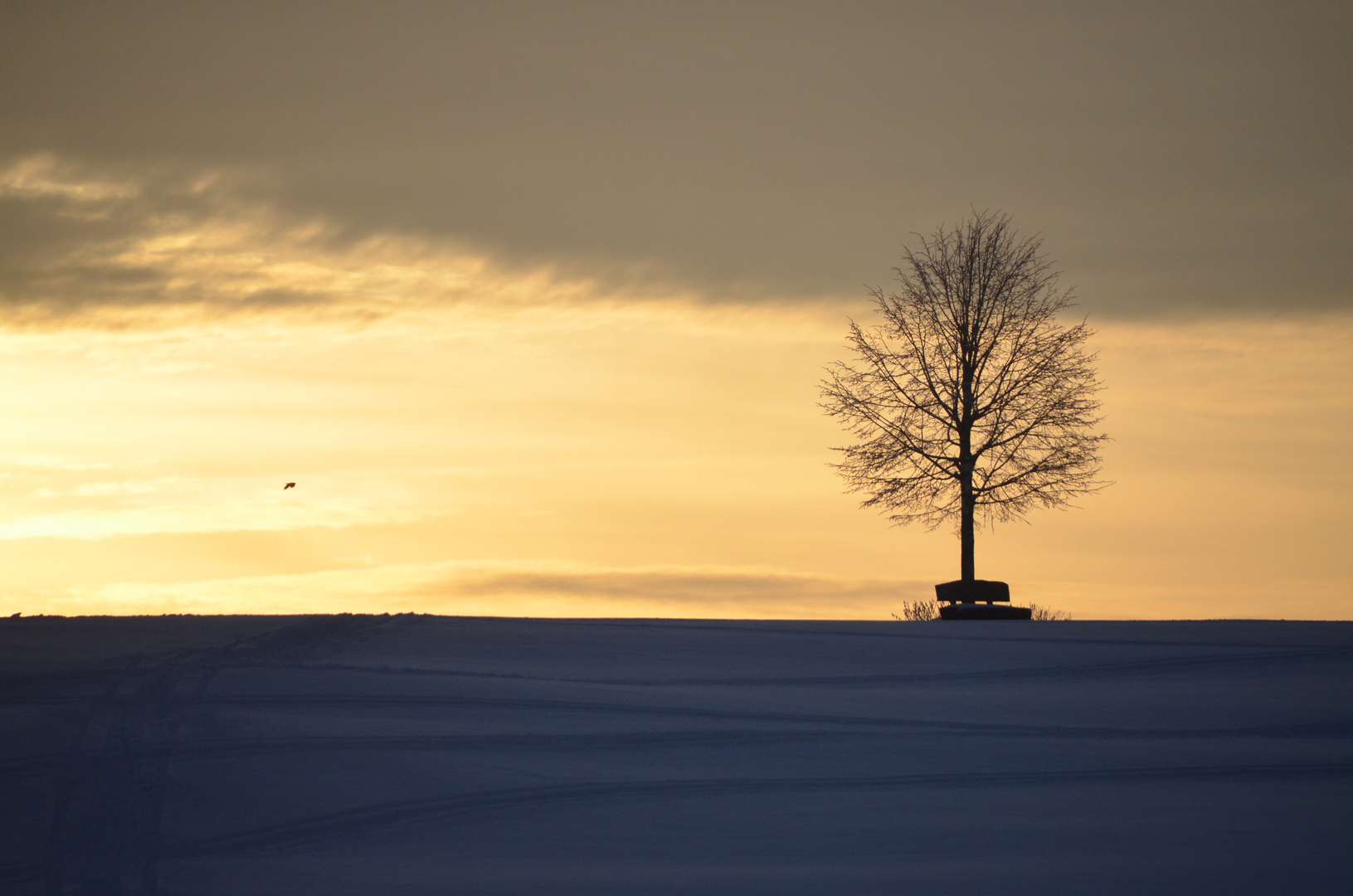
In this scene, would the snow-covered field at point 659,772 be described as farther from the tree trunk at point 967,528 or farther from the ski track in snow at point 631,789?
the tree trunk at point 967,528

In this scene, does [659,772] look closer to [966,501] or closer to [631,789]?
[631,789]

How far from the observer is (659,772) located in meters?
8.17

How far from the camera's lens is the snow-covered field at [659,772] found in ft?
20.2

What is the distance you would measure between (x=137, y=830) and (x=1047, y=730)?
22.8 feet

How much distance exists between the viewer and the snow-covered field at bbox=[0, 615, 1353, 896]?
6.16 m

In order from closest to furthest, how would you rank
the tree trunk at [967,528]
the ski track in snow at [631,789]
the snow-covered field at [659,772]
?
the snow-covered field at [659,772] → the ski track in snow at [631,789] → the tree trunk at [967,528]

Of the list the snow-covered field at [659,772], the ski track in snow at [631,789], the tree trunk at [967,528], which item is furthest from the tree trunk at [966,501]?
the ski track in snow at [631,789]

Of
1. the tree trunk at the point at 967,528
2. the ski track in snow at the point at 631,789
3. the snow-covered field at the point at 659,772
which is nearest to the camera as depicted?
the snow-covered field at the point at 659,772

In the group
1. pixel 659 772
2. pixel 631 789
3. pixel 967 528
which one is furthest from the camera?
pixel 967 528

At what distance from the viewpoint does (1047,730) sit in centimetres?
967

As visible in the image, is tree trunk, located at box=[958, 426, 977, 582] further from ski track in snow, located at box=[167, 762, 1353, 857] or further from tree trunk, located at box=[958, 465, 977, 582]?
ski track in snow, located at box=[167, 762, 1353, 857]

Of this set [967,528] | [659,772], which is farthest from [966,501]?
[659,772]

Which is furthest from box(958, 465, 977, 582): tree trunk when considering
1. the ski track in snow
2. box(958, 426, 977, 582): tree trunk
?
the ski track in snow

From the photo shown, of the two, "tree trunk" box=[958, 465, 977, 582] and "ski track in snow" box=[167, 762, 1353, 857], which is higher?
"tree trunk" box=[958, 465, 977, 582]
